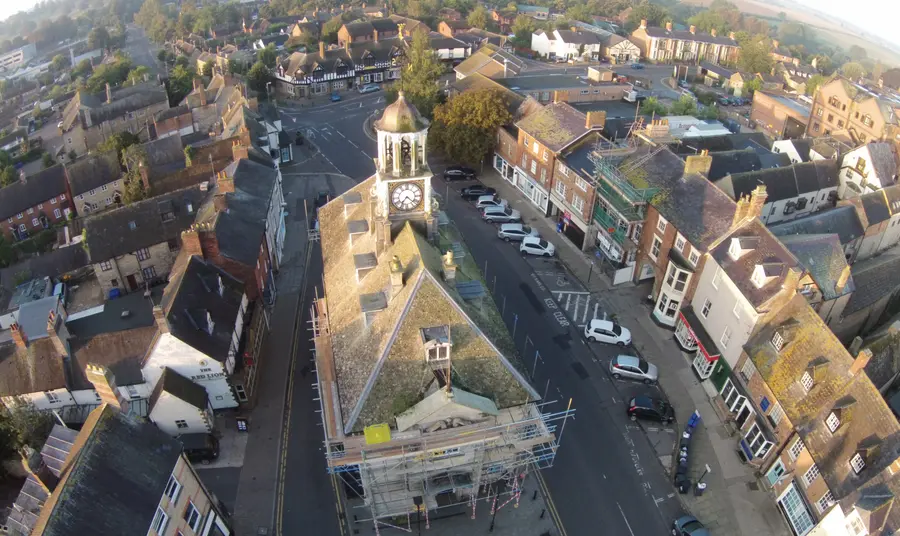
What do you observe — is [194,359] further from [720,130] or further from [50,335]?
[720,130]

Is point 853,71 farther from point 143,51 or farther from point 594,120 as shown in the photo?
point 143,51

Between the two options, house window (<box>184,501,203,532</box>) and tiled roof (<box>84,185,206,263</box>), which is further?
tiled roof (<box>84,185,206,263</box>)

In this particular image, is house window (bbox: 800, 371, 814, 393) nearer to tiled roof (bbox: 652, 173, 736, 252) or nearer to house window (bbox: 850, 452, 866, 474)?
house window (bbox: 850, 452, 866, 474)

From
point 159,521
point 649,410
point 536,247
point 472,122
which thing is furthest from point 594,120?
point 159,521

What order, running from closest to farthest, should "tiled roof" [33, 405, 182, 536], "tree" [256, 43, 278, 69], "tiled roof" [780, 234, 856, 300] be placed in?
"tiled roof" [33, 405, 182, 536] → "tiled roof" [780, 234, 856, 300] → "tree" [256, 43, 278, 69]

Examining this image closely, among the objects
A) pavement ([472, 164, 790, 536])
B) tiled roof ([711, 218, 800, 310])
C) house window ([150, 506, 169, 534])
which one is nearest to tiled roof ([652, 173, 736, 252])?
tiled roof ([711, 218, 800, 310])

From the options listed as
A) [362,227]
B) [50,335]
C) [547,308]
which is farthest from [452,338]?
[50,335]
